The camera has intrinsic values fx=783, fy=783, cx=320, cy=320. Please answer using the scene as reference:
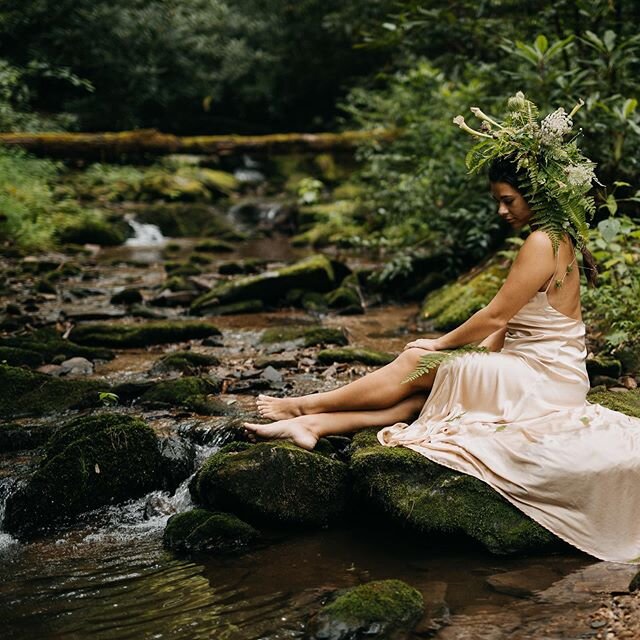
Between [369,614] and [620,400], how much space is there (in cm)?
275

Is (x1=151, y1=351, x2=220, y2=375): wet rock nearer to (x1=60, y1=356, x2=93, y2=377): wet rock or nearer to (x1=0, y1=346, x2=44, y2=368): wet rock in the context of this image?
(x1=60, y1=356, x2=93, y2=377): wet rock

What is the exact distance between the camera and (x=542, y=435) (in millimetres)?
3941

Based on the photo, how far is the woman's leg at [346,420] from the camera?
4551 millimetres

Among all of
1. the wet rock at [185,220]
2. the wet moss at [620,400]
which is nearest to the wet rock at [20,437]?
the wet moss at [620,400]

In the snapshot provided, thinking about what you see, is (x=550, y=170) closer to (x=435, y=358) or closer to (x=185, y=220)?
(x=435, y=358)

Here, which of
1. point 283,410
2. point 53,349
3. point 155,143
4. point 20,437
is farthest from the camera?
point 155,143

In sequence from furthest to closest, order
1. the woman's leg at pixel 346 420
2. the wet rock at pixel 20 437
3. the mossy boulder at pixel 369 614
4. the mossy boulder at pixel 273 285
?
the mossy boulder at pixel 273 285, the wet rock at pixel 20 437, the woman's leg at pixel 346 420, the mossy boulder at pixel 369 614

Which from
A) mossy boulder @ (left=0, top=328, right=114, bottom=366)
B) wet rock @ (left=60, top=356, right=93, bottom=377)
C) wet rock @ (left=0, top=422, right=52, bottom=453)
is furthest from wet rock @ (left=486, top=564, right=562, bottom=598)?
mossy boulder @ (left=0, top=328, right=114, bottom=366)

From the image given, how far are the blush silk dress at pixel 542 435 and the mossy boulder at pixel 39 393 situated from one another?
256 cm

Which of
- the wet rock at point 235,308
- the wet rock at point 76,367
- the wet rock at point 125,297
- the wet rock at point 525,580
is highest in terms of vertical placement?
the wet rock at point 125,297

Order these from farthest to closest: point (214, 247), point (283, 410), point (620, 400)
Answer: point (214, 247), point (620, 400), point (283, 410)

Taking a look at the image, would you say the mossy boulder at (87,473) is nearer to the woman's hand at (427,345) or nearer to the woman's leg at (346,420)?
the woman's leg at (346,420)

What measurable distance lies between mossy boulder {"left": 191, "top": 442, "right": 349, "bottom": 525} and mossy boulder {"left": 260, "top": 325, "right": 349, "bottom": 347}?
332 cm

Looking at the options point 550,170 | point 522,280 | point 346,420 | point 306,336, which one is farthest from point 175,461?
point 306,336
